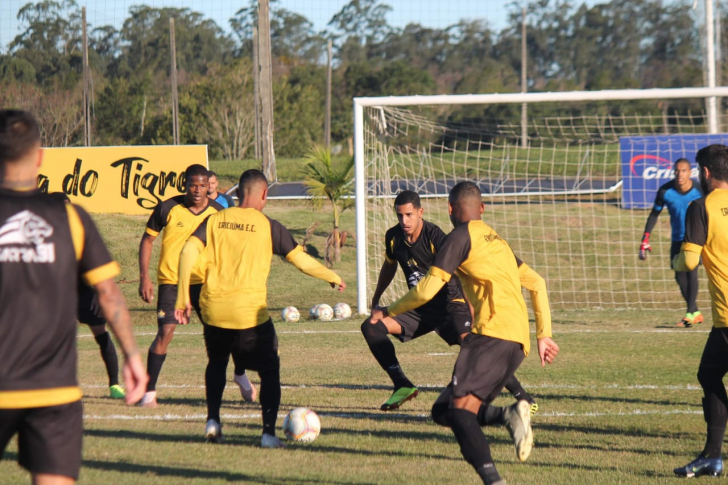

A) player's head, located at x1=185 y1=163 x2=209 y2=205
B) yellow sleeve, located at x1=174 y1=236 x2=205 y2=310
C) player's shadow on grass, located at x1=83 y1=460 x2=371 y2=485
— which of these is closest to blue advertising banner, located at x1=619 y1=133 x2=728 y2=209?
player's head, located at x1=185 y1=163 x2=209 y2=205

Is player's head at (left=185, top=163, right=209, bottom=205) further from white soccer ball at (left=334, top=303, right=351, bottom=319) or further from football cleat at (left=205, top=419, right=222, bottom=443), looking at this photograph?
white soccer ball at (left=334, top=303, right=351, bottom=319)

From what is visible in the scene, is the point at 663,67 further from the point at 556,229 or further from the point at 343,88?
the point at 556,229

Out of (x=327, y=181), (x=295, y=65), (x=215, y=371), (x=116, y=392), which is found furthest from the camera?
(x=295, y=65)

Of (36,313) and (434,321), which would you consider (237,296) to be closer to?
(434,321)

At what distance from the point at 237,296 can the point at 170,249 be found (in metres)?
2.14

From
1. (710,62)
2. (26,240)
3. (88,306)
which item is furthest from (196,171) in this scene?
(710,62)

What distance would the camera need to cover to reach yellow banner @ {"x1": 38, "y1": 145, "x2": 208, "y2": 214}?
2144 centimetres

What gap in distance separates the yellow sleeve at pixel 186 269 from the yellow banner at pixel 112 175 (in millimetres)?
15600

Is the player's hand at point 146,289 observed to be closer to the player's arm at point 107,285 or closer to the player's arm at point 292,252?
the player's arm at point 292,252

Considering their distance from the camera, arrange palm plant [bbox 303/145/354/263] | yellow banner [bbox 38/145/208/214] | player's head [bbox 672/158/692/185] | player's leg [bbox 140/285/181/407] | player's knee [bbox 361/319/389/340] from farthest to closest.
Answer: yellow banner [bbox 38/145/208/214], palm plant [bbox 303/145/354/263], player's head [bbox 672/158/692/185], player's leg [bbox 140/285/181/407], player's knee [bbox 361/319/389/340]

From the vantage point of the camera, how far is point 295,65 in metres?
66.5

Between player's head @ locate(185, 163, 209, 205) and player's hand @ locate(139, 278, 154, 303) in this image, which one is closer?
player's head @ locate(185, 163, 209, 205)

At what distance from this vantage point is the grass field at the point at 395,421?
5.57 meters

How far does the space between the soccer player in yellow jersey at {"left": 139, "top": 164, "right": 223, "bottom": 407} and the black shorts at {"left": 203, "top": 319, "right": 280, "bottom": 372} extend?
61.6 inches
